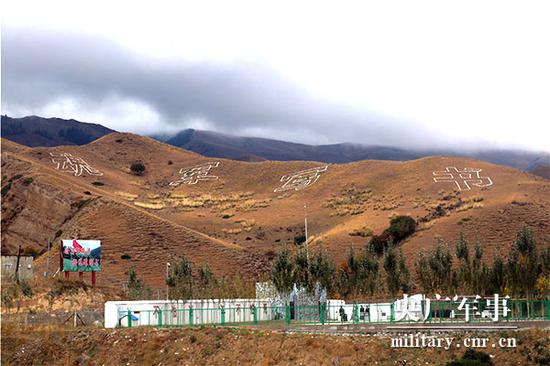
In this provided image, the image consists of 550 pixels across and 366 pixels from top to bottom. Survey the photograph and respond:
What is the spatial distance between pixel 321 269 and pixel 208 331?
945 inches

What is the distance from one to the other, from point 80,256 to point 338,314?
31.0 m

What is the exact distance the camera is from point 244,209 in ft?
493

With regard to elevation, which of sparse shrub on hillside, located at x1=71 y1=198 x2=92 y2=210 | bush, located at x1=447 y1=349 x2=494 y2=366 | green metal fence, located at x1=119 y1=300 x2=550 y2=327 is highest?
sparse shrub on hillside, located at x1=71 y1=198 x2=92 y2=210

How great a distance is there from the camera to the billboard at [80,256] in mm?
74500

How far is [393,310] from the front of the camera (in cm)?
4728

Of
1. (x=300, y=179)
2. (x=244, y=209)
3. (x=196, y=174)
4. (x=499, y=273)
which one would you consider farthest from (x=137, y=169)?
(x=499, y=273)

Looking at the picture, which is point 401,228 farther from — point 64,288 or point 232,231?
point 64,288

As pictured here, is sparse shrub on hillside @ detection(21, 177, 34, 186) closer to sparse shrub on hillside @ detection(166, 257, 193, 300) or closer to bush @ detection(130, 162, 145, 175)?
bush @ detection(130, 162, 145, 175)

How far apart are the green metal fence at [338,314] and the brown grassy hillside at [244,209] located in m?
35.5

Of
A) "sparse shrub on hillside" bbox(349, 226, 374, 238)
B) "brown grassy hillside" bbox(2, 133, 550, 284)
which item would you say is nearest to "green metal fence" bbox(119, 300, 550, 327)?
"brown grassy hillside" bbox(2, 133, 550, 284)

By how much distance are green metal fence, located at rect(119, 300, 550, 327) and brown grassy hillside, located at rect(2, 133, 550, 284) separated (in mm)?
35461

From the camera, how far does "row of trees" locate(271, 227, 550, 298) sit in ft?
204

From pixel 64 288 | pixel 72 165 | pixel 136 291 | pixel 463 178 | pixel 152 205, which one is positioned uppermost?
pixel 72 165

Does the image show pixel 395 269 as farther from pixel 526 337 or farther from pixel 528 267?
pixel 526 337
